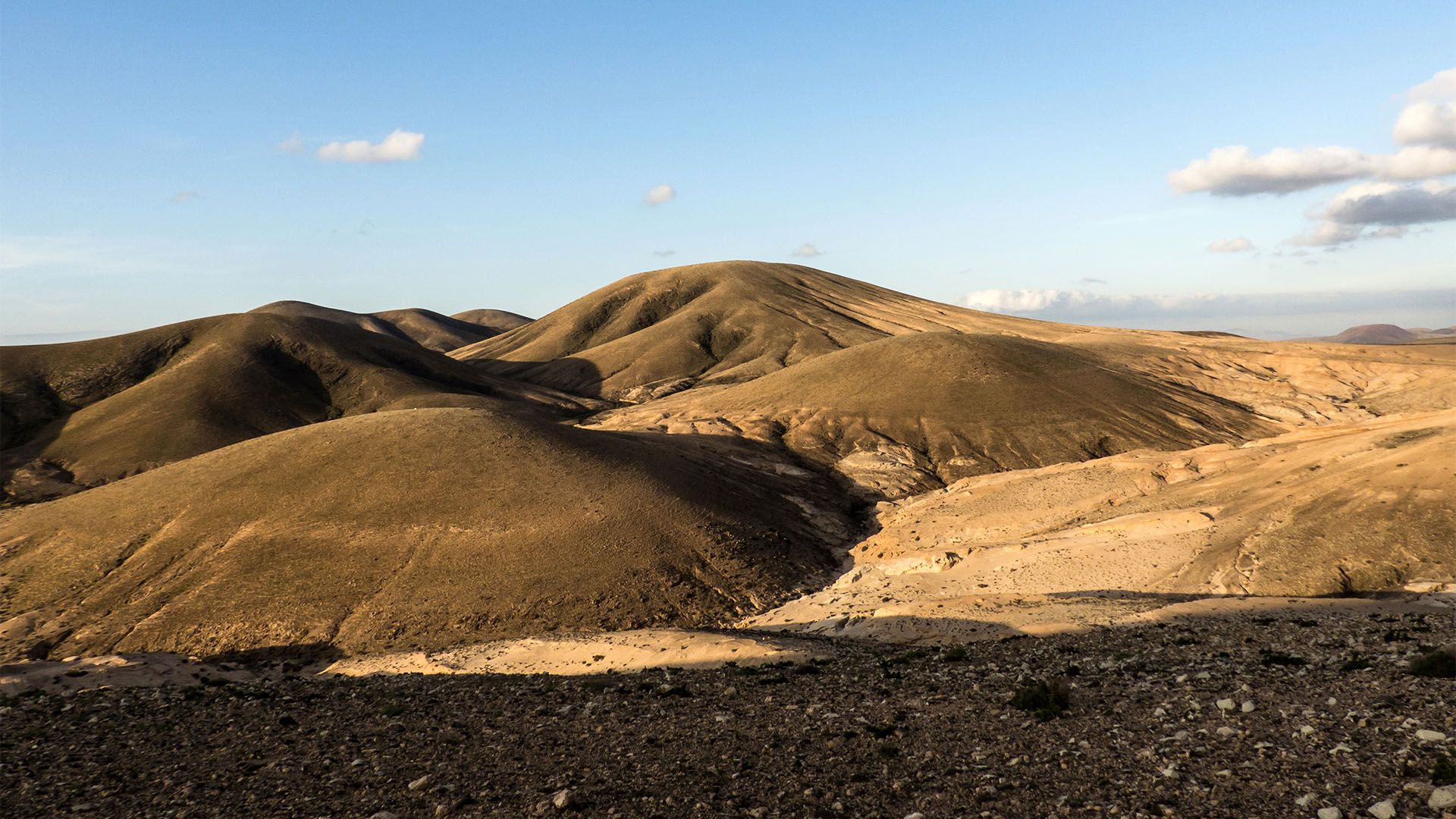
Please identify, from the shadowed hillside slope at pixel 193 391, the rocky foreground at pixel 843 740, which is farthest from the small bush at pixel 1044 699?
the shadowed hillside slope at pixel 193 391

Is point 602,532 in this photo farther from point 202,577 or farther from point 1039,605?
point 1039,605

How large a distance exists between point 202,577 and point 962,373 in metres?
75.6

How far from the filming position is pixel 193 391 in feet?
355

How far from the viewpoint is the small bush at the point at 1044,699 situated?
58.5 ft

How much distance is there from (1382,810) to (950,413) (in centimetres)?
7279

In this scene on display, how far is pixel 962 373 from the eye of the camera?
9144 centimetres

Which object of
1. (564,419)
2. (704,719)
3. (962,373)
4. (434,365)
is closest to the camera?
(704,719)

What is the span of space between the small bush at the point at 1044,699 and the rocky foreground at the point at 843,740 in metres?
0.06

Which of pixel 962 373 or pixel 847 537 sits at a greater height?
pixel 962 373

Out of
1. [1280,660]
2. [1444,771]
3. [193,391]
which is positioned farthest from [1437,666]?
[193,391]

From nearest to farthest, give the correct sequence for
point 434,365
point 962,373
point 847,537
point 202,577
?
point 202,577
point 847,537
point 962,373
point 434,365

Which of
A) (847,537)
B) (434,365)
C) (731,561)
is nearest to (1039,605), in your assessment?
(731,561)

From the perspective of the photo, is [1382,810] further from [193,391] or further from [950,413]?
[193,391]

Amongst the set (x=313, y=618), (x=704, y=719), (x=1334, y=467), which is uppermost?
(x=1334, y=467)
